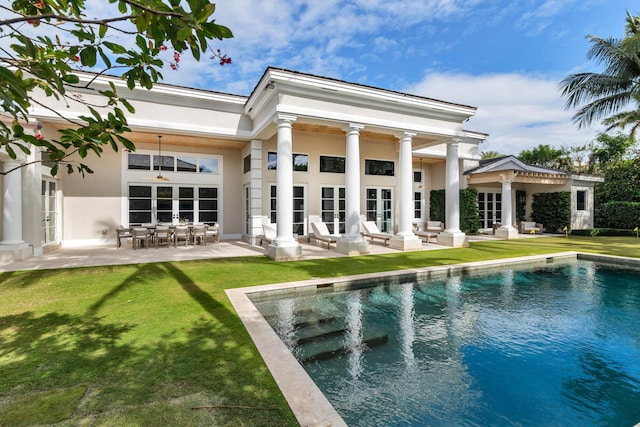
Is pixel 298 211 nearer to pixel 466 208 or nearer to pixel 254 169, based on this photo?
pixel 254 169

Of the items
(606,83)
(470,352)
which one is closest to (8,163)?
(470,352)

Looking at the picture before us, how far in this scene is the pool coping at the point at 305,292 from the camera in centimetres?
243

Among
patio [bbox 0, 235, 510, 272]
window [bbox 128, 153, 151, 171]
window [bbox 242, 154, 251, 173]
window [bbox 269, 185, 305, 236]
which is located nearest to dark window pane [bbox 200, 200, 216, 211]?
window [bbox 242, 154, 251, 173]

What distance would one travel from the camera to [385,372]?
11.1 ft

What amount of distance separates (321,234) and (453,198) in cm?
557

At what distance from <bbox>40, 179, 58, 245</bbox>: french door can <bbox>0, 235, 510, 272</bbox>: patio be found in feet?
1.75

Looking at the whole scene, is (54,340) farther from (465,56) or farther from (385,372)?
(465,56)

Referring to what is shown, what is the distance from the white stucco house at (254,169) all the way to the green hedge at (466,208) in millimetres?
1445

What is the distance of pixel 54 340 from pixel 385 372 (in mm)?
3932

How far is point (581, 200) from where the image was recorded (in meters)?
18.4

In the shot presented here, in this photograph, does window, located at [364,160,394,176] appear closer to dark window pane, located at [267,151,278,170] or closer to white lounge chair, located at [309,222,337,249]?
white lounge chair, located at [309,222,337,249]

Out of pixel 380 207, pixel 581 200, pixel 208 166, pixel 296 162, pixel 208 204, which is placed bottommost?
pixel 380 207

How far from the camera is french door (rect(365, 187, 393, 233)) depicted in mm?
15500

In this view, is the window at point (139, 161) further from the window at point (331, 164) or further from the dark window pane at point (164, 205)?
the window at point (331, 164)
